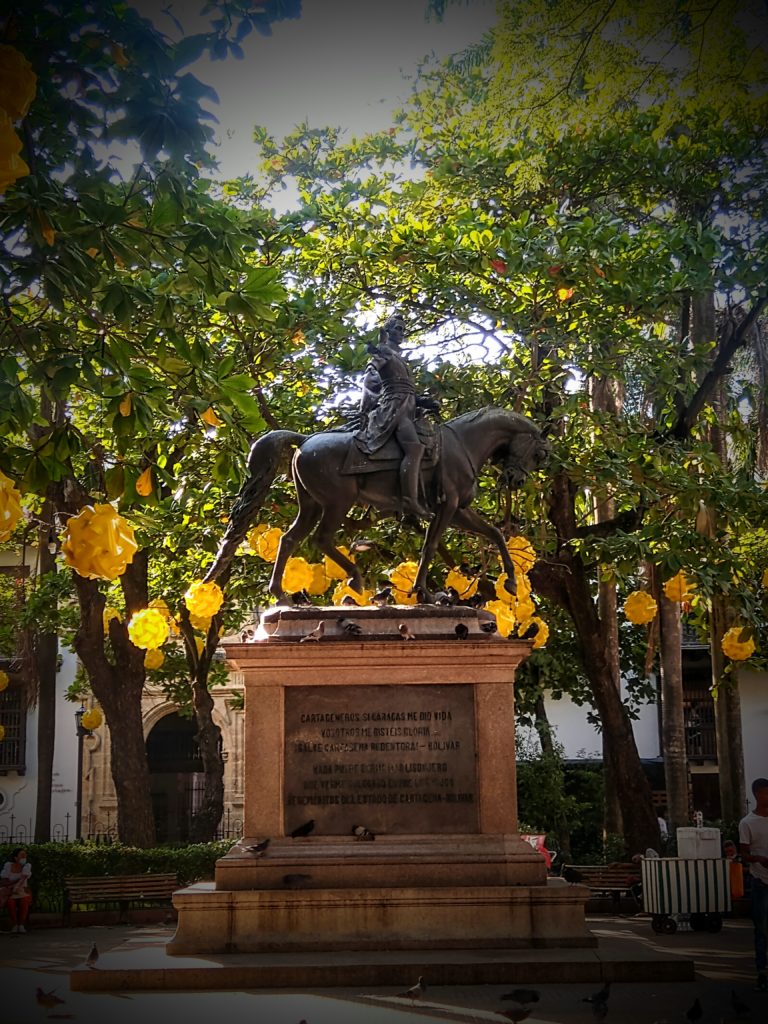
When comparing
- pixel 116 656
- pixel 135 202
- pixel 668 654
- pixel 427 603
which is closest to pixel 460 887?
pixel 427 603

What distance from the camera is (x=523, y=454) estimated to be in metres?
10.2

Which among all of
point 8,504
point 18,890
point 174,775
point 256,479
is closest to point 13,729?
point 174,775

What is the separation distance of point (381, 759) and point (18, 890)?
32.3 feet

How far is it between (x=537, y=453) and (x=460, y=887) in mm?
3954

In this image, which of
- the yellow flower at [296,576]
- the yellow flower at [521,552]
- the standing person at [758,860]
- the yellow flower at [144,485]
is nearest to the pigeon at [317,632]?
the yellow flower at [296,576]

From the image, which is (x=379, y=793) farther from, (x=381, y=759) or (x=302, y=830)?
(x=302, y=830)

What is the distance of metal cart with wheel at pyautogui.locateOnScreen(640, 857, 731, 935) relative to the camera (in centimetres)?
1212

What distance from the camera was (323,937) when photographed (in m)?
8.07

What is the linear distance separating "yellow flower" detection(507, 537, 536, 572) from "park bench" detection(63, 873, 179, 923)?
8.16 m

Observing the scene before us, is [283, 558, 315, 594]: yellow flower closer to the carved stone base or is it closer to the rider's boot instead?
the rider's boot

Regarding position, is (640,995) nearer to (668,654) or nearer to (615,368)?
(615,368)

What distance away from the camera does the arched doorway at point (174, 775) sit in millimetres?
32312

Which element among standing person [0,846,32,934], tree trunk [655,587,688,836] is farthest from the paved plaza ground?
tree trunk [655,587,688,836]

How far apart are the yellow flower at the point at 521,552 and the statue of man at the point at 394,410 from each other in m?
2.56
